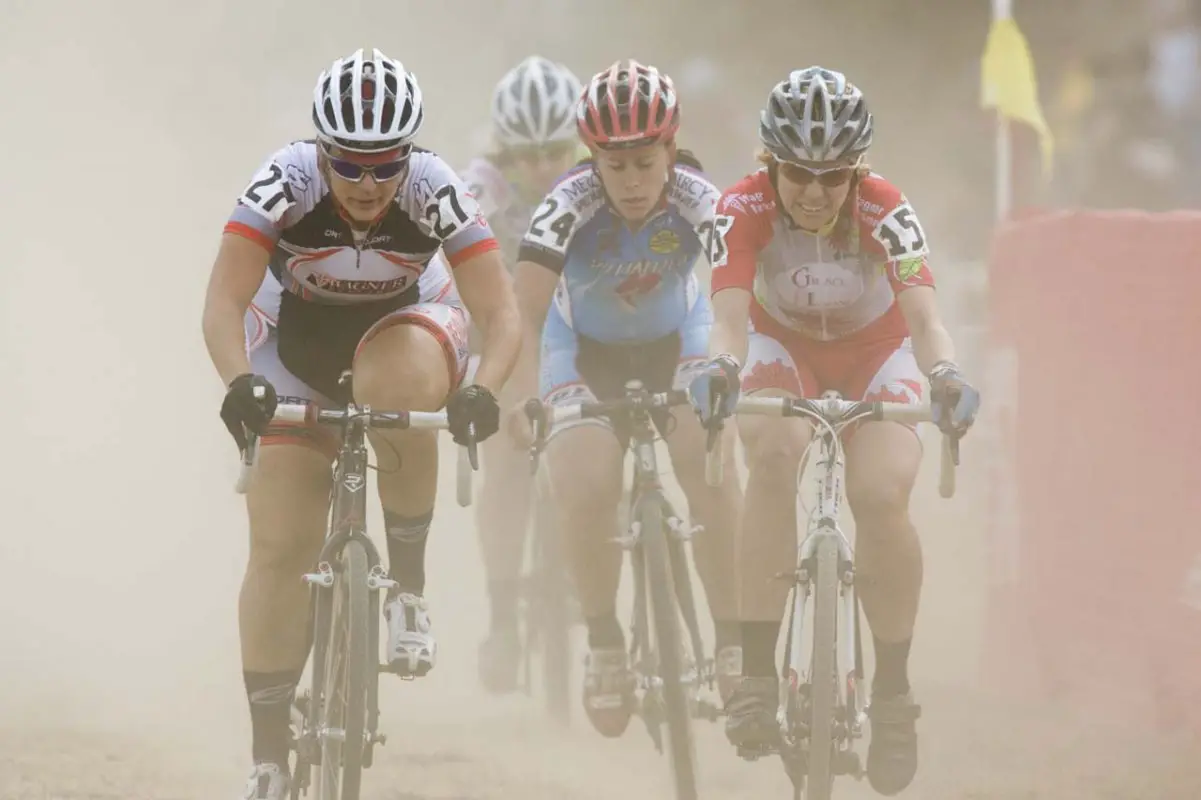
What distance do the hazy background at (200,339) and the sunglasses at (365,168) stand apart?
2527 mm

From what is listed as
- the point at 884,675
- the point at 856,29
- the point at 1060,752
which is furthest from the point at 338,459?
the point at 856,29

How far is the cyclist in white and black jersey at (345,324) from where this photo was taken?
4727 millimetres

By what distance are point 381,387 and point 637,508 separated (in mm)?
1146

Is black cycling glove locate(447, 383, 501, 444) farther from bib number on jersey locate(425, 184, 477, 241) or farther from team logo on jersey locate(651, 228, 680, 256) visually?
team logo on jersey locate(651, 228, 680, 256)

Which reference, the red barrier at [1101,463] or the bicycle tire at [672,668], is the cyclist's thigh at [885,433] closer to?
the bicycle tire at [672,668]

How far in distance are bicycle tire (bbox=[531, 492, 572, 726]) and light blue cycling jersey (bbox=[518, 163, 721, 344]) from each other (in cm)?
140

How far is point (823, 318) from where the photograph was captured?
5660 mm

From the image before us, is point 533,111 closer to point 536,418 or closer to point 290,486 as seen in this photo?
point 536,418

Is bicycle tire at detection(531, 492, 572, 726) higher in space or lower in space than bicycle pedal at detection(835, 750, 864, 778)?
higher

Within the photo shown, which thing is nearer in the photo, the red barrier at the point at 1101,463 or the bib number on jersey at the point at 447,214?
the bib number on jersey at the point at 447,214

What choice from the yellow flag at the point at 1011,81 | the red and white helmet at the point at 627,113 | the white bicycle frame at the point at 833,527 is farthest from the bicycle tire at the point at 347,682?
the yellow flag at the point at 1011,81

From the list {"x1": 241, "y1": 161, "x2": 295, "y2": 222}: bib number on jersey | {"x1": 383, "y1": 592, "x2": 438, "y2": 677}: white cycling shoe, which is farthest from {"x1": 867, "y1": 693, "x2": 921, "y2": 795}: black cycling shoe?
{"x1": 241, "y1": 161, "x2": 295, "y2": 222}: bib number on jersey

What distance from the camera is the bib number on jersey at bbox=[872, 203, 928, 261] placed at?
17.4ft

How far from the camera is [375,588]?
4.68 metres
